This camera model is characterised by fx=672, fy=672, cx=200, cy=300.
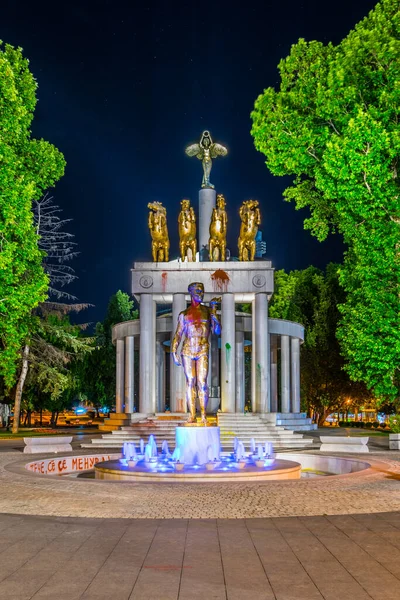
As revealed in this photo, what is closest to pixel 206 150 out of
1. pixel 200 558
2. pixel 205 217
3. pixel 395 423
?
pixel 205 217

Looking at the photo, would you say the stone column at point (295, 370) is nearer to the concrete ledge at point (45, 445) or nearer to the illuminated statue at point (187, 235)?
the illuminated statue at point (187, 235)

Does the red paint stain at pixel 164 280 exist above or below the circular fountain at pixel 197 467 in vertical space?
above

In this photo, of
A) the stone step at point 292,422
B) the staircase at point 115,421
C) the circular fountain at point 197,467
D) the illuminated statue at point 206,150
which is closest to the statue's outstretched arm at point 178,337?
the circular fountain at point 197,467

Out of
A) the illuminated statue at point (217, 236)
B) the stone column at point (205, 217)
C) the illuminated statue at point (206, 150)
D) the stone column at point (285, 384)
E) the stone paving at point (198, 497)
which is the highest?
the illuminated statue at point (206, 150)

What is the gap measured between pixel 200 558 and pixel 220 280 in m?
26.9

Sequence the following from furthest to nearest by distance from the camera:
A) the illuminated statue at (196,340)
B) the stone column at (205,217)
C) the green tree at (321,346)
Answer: the green tree at (321,346), the stone column at (205,217), the illuminated statue at (196,340)

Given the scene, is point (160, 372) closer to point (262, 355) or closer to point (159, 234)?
point (262, 355)

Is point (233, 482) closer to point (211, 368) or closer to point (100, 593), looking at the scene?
point (100, 593)

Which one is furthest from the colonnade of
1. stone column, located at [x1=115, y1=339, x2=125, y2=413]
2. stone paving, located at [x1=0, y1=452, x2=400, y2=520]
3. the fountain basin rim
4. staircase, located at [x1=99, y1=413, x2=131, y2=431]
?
stone paving, located at [x1=0, y1=452, x2=400, y2=520]

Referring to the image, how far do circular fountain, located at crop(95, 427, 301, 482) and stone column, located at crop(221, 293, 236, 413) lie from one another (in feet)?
50.1

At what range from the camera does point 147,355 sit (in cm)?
3403

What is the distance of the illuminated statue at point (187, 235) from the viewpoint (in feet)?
115

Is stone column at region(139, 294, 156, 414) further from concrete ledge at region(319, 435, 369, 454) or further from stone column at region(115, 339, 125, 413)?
concrete ledge at region(319, 435, 369, 454)

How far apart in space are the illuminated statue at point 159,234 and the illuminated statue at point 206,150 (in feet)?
26.6
